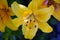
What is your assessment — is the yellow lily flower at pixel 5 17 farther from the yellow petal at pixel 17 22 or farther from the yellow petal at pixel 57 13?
the yellow petal at pixel 57 13

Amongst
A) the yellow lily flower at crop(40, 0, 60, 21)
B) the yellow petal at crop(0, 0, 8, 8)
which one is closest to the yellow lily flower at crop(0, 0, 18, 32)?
the yellow petal at crop(0, 0, 8, 8)

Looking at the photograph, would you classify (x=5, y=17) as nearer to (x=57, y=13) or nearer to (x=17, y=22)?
(x=17, y=22)

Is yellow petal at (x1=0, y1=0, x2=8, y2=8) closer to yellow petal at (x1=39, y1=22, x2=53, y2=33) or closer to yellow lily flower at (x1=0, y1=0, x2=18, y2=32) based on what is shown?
yellow lily flower at (x1=0, y1=0, x2=18, y2=32)

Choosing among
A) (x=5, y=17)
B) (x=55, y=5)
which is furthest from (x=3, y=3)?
(x=55, y=5)

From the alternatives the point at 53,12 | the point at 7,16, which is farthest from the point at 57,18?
the point at 7,16
